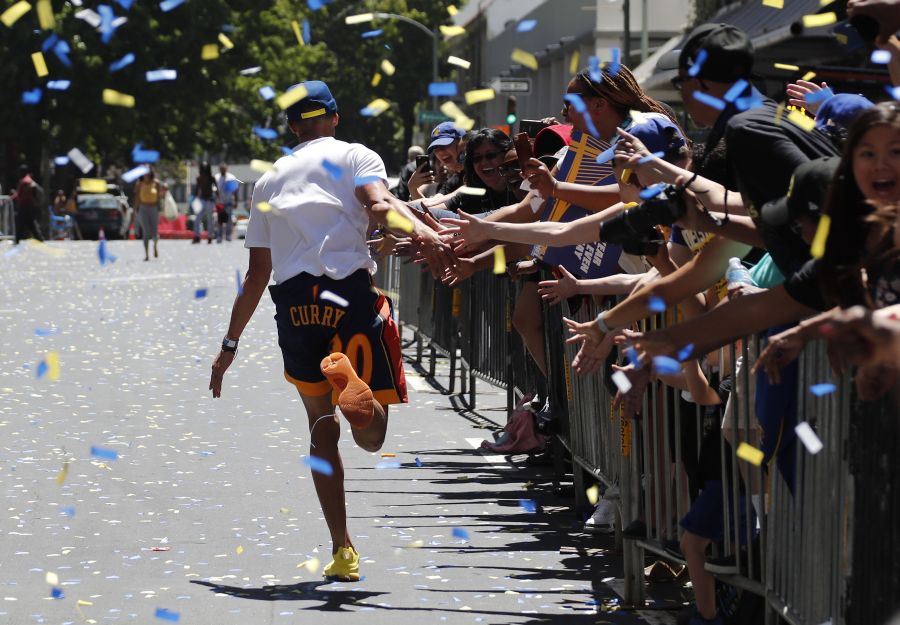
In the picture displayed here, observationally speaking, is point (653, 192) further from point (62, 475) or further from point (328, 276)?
point (62, 475)

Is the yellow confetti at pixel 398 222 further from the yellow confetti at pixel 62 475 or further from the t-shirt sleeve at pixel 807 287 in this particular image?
the yellow confetti at pixel 62 475

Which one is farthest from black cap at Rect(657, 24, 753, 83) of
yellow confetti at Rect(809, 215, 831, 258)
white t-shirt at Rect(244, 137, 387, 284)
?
white t-shirt at Rect(244, 137, 387, 284)

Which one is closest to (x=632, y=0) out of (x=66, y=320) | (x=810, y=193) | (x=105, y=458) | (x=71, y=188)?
(x=71, y=188)

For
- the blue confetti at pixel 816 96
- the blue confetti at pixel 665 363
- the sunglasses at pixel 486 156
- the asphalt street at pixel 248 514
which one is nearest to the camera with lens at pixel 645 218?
the blue confetti at pixel 665 363

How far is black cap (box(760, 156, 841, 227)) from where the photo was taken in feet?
15.8

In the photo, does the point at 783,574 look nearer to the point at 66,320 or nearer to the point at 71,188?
the point at 66,320

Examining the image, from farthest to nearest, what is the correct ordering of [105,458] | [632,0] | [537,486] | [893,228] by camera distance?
1. [632,0]
2. [105,458]
3. [537,486]
4. [893,228]

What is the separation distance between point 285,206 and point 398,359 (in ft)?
2.54

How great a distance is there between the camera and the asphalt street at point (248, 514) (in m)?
6.48

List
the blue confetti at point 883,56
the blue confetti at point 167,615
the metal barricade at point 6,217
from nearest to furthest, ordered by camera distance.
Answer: the blue confetti at point 883,56, the blue confetti at point 167,615, the metal barricade at point 6,217

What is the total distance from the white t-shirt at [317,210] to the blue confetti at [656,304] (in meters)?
1.94

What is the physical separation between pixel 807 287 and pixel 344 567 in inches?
109

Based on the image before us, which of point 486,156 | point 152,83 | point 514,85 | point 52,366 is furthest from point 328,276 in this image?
point 152,83

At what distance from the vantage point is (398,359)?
7.24m
